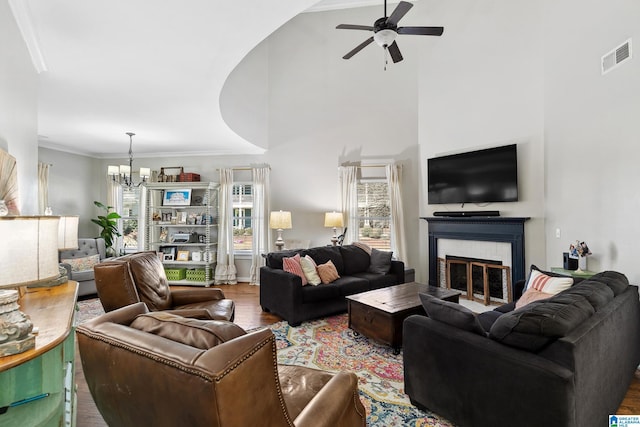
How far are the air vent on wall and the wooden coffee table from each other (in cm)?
267

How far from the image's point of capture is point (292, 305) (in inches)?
141

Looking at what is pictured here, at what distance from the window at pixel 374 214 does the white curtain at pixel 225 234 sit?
2.50 meters

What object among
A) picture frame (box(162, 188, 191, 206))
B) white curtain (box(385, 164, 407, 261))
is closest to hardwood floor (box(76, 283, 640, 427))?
picture frame (box(162, 188, 191, 206))

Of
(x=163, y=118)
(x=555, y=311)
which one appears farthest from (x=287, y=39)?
(x=555, y=311)

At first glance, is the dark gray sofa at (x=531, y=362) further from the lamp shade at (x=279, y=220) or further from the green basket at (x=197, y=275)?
the green basket at (x=197, y=275)

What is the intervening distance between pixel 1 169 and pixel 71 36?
114 centimetres

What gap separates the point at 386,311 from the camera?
2.85 meters

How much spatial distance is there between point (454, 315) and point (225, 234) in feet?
15.9

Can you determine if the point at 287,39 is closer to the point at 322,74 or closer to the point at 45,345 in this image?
the point at 322,74

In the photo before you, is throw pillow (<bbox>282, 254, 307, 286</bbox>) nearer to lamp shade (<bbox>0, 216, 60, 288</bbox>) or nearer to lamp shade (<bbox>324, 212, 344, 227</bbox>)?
lamp shade (<bbox>324, 212, 344, 227</bbox>)

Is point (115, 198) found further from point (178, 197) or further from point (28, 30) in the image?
point (28, 30)

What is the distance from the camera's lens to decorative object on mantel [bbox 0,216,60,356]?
1018 millimetres

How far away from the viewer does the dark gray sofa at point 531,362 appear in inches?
56.1

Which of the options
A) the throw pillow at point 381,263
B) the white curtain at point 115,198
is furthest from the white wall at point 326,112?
the white curtain at point 115,198
